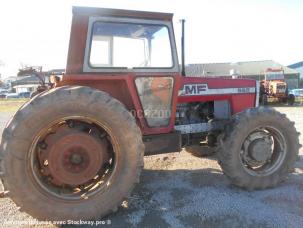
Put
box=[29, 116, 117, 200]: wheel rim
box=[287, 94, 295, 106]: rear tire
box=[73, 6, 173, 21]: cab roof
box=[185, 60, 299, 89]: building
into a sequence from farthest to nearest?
box=[185, 60, 299, 89]: building, box=[287, 94, 295, 106]: rear tire, box=[73, 6, 173, 21]: cab roof, box=[29, 116, 117, 200]: wheel rim

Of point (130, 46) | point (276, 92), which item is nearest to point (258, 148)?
point (130, 46)

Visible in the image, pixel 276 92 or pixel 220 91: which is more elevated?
pixel 276 92

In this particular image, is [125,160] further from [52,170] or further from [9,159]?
[9,159]

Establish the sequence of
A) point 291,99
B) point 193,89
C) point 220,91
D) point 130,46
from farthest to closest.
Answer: point 291,99 < point 220,91 < point 193,89 < point 130,46

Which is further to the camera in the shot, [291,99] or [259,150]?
[291,99]

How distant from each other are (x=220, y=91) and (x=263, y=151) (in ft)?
3.53

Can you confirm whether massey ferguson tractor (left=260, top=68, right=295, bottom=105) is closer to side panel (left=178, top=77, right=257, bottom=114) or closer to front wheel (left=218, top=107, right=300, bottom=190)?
side panel (left=178, top=77, right=257, bottom=114)

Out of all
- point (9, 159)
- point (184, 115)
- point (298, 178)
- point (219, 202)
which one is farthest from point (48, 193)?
point (298, 178)

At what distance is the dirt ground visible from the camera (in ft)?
12.1

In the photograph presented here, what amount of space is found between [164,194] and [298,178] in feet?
6.91

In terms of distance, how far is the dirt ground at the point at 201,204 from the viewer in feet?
12.1

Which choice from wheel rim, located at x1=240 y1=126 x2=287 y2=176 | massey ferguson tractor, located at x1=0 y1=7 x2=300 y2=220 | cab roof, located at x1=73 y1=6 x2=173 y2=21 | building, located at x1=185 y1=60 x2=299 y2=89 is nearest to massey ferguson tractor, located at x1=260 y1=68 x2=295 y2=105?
wheel rim, located at x1=240 y1=126 x2=287 y2=176

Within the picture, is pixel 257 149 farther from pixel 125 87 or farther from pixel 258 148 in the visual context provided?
pixel 125 87

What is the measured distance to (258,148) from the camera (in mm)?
4684
